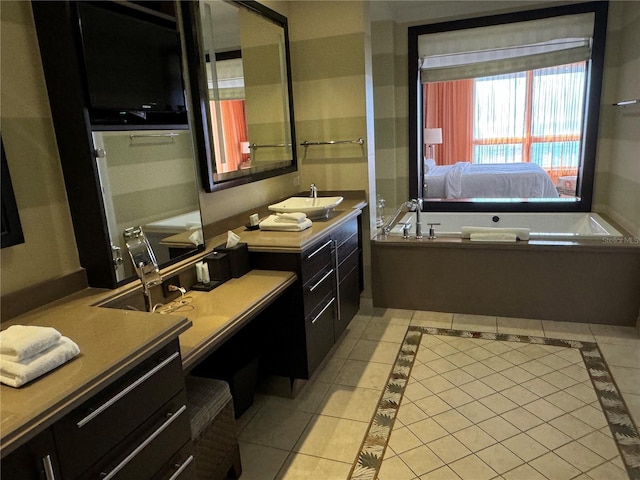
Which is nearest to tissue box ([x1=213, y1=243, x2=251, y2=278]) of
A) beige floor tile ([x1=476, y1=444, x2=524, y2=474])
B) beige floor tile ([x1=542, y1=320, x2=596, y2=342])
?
beige floor tile ([x1=476, y1=444, x2=524, y2=474])

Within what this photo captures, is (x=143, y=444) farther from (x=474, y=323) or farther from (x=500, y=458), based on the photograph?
(x=474, y=323)

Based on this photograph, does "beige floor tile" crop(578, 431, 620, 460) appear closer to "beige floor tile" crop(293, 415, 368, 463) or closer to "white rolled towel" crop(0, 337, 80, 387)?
"beige floor tile" crop(293, 415, 368, 463)

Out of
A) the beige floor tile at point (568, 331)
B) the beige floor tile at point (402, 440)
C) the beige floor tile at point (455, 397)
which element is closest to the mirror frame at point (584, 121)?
the beige floor tile at point (568, 331)

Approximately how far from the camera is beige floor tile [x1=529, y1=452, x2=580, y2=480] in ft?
5.90

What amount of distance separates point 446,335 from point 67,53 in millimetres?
2650

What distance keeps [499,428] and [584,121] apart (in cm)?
305

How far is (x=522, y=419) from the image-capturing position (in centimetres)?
214

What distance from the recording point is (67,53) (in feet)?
4.81

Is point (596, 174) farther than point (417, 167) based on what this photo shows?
No

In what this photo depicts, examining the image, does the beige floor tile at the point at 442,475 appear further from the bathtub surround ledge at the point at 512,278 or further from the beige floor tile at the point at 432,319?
the bathtub surround ledge at the point at 512,278

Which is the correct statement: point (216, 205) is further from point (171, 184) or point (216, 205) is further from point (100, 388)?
point (100, 388)

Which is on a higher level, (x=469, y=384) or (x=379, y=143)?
(x=379, y=143)

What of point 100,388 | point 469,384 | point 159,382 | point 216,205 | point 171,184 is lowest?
point 469,384

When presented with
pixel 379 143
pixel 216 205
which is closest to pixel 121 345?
pixel 216 205
